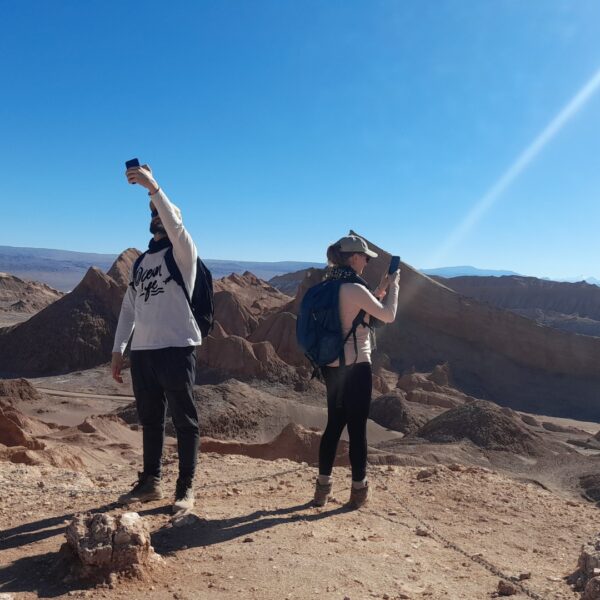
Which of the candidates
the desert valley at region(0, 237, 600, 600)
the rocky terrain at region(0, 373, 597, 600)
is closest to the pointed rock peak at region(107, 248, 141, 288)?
the desert valley at region(0, 237, 600, 600)

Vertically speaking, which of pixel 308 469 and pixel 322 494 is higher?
pixel 322 494

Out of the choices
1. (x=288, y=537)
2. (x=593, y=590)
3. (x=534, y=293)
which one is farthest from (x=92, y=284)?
(x=534, y=293)

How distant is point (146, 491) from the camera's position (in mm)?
3629

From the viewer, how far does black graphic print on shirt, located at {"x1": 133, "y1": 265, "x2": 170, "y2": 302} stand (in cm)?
344

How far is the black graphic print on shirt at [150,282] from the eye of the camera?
135 inches

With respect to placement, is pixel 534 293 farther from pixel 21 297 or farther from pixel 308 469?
pixel 308 469

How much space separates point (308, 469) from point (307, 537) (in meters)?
1.98

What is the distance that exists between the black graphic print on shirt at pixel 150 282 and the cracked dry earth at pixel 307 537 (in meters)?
1.22

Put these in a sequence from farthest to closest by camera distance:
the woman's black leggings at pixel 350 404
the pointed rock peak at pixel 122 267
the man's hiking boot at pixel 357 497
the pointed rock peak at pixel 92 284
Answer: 1. the pointed rock peak at pixel 122 267
2. the pointed rock peak at pixel 92 284
3. the man's hiking boot at pixel 357 497
4. the woman's black leggings at pixel 350 404

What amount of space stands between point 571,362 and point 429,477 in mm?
23025

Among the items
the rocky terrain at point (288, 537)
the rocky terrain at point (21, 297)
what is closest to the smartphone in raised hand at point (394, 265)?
the rocky terrain at point (288, 537)

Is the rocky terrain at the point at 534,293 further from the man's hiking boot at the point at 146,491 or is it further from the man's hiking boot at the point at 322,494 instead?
the man's hiking boot at the point at 146,491

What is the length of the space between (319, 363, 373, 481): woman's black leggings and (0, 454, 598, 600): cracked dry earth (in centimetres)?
38

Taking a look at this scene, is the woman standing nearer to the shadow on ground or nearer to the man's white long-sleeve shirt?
the shadow on ground
